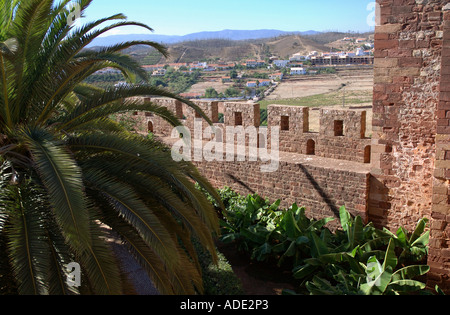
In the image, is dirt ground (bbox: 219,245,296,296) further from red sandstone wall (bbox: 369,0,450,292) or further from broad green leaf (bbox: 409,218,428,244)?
broad green leaf (bbox: 409,218,428,244)

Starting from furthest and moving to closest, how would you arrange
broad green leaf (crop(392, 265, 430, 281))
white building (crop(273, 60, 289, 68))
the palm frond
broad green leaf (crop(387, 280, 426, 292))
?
white building (crop(273, 60, 289, 68))
broad green leaf (crop(392, 265, 430, 281))
broad green leaf (crop(387, 280, 426, 292))
the palm frond

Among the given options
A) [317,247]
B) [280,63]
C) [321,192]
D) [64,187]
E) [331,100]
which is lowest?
[317,247]

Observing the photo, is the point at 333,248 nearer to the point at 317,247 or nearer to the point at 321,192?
the point at 317,247

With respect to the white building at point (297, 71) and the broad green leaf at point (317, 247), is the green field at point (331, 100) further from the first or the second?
the broad green leaf at point (317, 247)

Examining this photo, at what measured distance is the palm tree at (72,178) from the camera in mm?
3631

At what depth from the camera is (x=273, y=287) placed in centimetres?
638

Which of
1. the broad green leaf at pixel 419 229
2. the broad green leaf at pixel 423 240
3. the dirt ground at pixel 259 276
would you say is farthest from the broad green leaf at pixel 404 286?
the dirt ground at pixel 259 276

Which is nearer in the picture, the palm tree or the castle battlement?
the palm tree

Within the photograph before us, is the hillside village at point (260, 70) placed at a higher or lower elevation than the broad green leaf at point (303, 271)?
higher

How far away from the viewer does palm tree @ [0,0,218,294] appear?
3.63 meters

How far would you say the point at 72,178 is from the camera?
141 inches

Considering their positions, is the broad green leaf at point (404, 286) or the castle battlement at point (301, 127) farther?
the castle battlement at point (301, 127)

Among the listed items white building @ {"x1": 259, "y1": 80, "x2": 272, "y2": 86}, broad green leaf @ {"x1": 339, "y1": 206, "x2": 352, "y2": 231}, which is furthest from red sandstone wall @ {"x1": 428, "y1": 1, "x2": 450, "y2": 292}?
white building @ {"x1": 259, "y1": 80, "x2": 272, "y2": 86}

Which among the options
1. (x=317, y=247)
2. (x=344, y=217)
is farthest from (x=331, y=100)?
(x=317, y=247)
